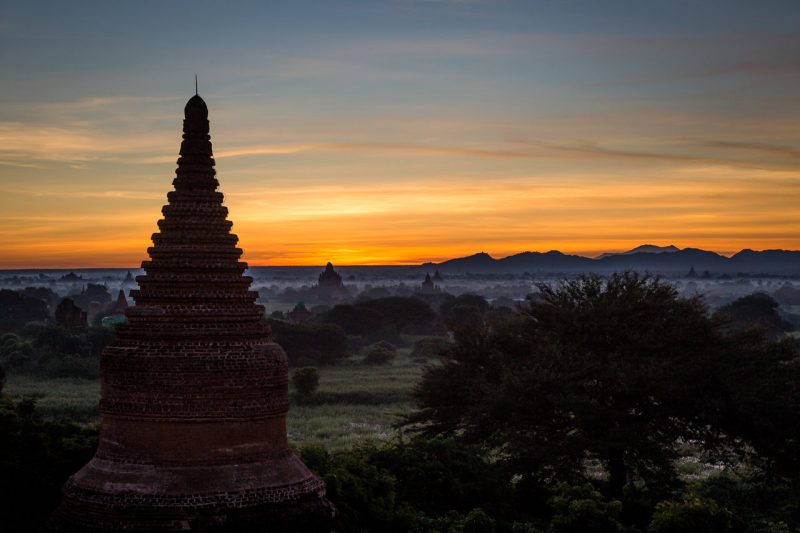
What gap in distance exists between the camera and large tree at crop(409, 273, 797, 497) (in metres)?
27.9

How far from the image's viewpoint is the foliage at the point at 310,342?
76812mm

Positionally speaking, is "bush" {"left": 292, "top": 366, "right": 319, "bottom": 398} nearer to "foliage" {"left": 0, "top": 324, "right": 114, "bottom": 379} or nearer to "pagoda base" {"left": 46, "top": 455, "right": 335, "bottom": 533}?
"foliage" {"left": 0, "top": 324, "right": 114, "bottom": 379}

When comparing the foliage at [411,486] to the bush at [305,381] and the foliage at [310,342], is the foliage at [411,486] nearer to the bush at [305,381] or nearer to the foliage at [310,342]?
the bush at [305,381]

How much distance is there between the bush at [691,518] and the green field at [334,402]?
1540cm

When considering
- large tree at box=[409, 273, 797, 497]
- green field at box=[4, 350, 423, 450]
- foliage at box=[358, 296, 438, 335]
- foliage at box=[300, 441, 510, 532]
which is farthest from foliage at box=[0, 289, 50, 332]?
foliage at box=[300, 441, 510, 532]

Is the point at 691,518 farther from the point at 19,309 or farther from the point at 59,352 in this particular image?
the point at 19,309

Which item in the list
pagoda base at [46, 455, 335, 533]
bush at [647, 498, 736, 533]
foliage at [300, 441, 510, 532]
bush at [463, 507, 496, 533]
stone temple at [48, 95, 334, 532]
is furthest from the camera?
bush at [647, 498, 736, 533]

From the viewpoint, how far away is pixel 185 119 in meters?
16.6

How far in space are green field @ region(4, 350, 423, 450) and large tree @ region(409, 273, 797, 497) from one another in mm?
7039

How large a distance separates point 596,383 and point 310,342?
50.8 metres

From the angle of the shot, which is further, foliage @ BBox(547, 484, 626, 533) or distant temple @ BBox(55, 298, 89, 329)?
distant temple @ BBox(55, 298, 89, 329)

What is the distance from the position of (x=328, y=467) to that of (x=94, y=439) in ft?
14.0

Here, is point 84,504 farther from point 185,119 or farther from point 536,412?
point 536,412

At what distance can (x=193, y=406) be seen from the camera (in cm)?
1527
